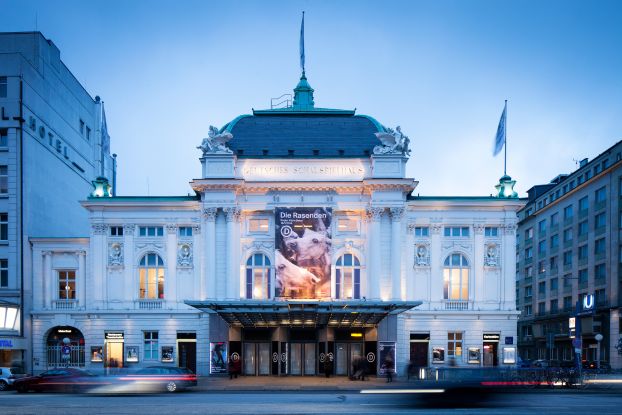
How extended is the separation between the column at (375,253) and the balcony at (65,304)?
23.2 m

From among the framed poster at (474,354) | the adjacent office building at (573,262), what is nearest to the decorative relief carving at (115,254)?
the framed poster at (474,354)

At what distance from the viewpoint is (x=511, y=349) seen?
53844 millimetres

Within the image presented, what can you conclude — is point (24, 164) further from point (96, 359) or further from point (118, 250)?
point (96, 359)

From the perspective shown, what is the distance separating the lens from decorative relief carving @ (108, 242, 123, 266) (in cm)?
5453

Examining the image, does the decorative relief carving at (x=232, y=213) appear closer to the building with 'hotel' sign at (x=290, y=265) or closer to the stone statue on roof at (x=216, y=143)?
the building with 'hotel' sign at (x=290, y=265)

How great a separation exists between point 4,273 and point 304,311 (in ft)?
82.0

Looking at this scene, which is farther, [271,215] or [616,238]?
[616,238]

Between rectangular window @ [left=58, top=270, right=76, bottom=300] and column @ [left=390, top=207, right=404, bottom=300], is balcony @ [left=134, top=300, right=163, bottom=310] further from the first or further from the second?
column @ [left=390, top=207, right=404, bottom=300]

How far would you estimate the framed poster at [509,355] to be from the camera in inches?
2114

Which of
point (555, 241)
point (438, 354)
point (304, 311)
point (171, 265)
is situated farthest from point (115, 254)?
point (555, 241)

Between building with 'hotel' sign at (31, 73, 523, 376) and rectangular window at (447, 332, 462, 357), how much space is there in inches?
3.1

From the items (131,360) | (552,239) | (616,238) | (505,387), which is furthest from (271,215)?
(552,239)

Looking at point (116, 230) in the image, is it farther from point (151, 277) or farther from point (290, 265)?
point (290, 265)

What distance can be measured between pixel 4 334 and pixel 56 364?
4560mm
